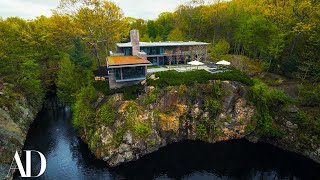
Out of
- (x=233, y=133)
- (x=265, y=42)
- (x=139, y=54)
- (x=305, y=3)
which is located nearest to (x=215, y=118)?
Result: (x=233, y=133)

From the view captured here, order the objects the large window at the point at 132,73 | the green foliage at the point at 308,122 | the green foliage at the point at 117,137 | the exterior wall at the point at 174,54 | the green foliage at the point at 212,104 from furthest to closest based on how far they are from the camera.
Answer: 1. the exterior wall at the point at 174,54
2. the green foliage at the point at 212,104
3. the large window at the point at 132,73
4. the green foliage at the point at 308,122
5. the green foliage at the point at 117,137

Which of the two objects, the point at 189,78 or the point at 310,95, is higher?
the point at 189,78

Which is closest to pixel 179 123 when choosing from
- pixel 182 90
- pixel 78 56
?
pixel 182 90

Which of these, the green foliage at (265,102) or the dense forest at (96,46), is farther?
the dense forest at (96,46)

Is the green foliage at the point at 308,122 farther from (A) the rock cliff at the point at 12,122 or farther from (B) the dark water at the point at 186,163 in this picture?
(A) the rock cliff at the point at 12,122

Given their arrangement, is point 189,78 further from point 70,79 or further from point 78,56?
point 78,56

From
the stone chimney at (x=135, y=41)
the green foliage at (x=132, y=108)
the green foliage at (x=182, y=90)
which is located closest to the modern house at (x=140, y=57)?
the stone chimney at (x=135, y=41)

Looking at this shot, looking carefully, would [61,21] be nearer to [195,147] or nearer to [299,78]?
Result: [195,147]
